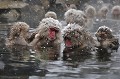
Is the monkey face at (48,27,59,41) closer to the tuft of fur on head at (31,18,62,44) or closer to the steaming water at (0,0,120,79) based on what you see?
the tuft of fur on head at (31,18,62,44)

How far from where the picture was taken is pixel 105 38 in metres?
12.3

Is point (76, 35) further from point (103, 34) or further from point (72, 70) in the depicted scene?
point (72, 70)

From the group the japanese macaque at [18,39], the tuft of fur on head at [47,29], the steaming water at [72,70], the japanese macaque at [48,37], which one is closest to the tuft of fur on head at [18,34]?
the japanese macaque at [18,39]

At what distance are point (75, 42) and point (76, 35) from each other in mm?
205

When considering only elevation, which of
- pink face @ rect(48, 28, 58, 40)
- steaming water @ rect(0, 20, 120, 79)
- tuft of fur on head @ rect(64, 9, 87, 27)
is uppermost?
tuft of fur on head @ rect(64, 9, 87, 27)

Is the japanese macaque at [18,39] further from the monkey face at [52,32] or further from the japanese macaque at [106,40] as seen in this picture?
the japanese macaque at [106,40]

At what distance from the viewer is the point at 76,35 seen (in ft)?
37.7

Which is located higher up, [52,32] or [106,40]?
[52,32]

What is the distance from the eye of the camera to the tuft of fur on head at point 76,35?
1141 centimetres

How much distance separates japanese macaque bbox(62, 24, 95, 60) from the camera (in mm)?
11359

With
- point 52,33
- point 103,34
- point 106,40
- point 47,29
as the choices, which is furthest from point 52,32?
point 106,40

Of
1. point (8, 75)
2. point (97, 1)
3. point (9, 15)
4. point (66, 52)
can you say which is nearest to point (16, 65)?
point (8, 75)

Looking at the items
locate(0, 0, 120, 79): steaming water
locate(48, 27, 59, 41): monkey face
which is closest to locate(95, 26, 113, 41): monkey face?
locate(48, 27, 59, 41): monkey face

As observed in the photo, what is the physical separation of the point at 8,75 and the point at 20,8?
21.4 meters
